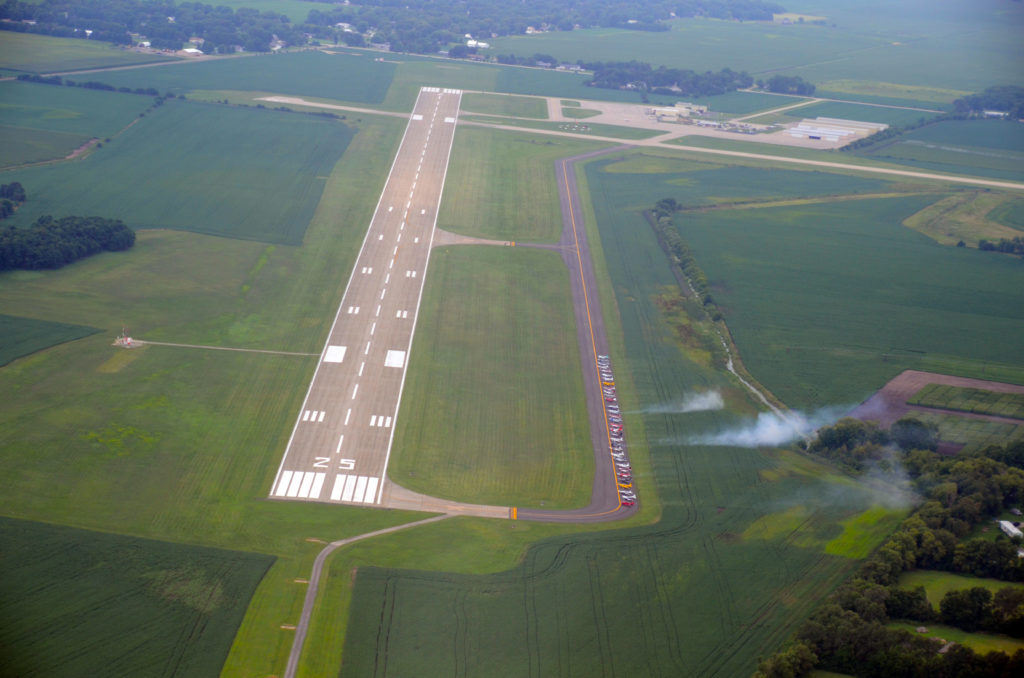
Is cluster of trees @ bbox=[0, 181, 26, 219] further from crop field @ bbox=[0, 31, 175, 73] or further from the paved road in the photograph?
the paved road

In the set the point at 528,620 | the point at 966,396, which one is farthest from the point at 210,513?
the point at 966,396

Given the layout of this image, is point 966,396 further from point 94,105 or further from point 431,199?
point 94,105

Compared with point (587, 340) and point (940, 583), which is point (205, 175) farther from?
point (940, 583)

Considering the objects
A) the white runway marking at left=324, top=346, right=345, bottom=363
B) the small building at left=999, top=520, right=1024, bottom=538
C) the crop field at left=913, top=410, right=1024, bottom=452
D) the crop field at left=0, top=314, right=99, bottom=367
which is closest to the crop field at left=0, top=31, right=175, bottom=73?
the crop field at left=0, top=314, right=99, bottom=367

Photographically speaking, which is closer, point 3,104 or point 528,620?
point 528,620

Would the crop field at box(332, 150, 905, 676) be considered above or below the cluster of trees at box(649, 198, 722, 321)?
below

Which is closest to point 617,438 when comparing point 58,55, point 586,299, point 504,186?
point 586,299
